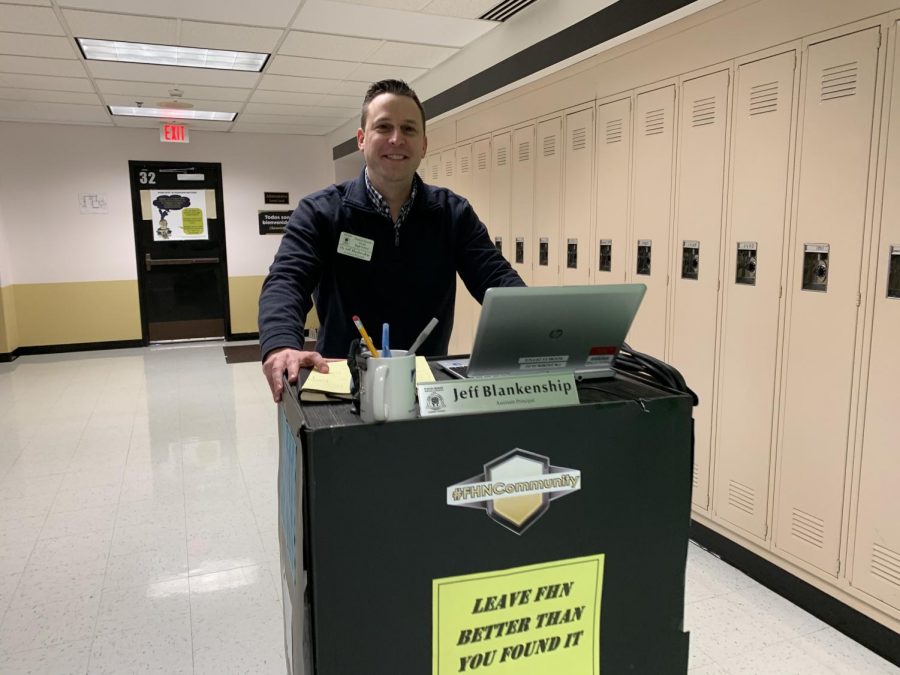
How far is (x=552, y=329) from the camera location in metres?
0.95

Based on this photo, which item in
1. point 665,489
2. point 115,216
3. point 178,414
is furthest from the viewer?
point 115,216

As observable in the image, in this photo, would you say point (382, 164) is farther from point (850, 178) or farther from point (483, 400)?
point (850, 178)

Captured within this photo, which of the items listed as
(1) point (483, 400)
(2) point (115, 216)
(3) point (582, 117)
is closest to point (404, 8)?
(3) point (582, 117)

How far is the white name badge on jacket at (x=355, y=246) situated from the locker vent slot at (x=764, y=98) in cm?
186

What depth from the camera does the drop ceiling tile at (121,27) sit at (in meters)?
3.96

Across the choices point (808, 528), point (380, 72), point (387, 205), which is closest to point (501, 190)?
point (380, 72)

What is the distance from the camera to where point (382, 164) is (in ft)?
4.94

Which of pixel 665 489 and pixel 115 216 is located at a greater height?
pixel 115 216

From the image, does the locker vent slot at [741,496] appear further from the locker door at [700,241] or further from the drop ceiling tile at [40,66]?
the drop ceiling tile at [40,66]

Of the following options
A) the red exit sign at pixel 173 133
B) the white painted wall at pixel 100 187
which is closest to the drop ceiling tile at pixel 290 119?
the red exit sign at pixel 173 133

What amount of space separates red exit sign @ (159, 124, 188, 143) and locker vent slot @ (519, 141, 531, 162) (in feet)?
15.5

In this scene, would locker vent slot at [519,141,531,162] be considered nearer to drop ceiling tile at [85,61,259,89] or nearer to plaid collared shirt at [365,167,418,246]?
drop ceiling tile at [85,61,259,89]

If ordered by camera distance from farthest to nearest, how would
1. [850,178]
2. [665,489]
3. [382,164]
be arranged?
1. [850,178]
2. [382,164]
3. [665,489]

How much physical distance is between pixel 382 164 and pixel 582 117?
2574mm
